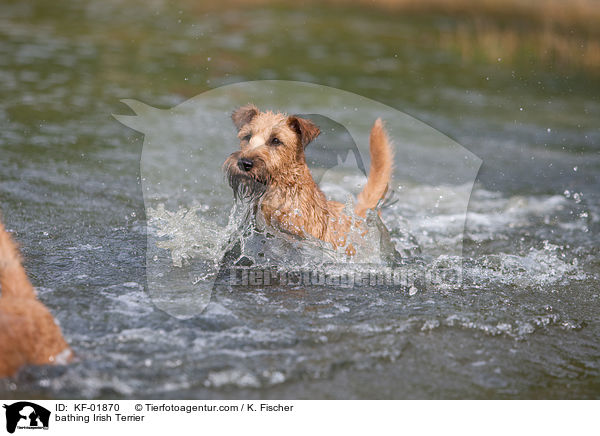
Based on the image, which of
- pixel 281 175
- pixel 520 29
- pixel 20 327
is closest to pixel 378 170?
pixel 281 175

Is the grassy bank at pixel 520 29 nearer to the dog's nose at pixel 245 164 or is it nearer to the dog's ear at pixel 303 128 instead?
the dog's ear at pixel 303 128

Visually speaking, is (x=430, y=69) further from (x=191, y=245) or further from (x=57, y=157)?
(x=191, y=245)

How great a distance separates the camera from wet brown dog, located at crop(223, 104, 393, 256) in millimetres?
4633

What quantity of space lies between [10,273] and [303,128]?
92.3 inches

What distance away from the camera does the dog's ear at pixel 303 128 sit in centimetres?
478

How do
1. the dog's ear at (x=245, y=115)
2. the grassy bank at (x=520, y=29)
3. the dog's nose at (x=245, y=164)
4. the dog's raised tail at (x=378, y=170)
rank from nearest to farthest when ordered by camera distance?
the dog's nose at (x=245, y=164) < the dog's ear at (x=245, y=115) < the dog's raised tail at (x=378, y=170) < the grassy bank at (x=520, y=29)

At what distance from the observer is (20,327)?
3.02 metres

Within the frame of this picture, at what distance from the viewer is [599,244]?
589 centimetres

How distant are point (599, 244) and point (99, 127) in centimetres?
598
